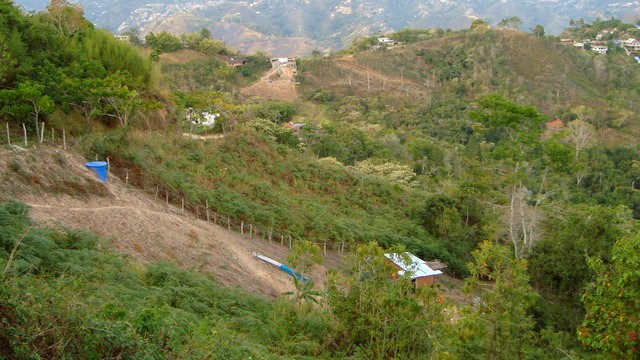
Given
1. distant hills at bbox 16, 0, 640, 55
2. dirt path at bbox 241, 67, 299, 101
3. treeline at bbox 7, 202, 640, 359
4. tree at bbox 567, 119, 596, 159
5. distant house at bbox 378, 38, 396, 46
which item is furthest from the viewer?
distant hills at bbox 16, 0, 640, 55

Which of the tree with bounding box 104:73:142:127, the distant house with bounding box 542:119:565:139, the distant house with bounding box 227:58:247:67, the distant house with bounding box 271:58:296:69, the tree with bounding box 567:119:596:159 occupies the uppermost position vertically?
the tree with bounding box 104:73:142:127

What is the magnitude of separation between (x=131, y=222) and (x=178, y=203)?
95.1 inches

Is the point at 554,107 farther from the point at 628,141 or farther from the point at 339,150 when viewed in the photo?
the point at 339,150

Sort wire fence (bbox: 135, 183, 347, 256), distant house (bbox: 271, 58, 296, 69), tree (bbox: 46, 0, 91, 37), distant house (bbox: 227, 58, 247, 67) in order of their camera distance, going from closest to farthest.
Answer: wire fence (bbox: 135, 183, 347, 256) → tree (bbox: 46, 0, 91, 37) → distant house (bbox: 227, 58, 247, 67) → distant house (bbox: 271, 58, 296, 69)

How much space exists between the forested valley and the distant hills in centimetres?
9784

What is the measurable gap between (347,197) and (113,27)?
128 m

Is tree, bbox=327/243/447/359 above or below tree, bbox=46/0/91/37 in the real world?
below

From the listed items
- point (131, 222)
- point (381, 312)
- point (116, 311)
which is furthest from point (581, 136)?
→ point (116, 311)

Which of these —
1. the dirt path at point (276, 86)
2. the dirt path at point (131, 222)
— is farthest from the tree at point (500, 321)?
the dirt path at point (276, 86)

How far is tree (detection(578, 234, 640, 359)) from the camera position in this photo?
614 cm

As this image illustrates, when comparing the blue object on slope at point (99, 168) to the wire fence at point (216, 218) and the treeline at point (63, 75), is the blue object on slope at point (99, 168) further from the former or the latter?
the treeline at point (63, 75)

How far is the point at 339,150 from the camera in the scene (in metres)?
28.3

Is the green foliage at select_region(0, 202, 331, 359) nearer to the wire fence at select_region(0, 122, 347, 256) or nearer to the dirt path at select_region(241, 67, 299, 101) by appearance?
the wire fence at select_region(0, 122, 347, 256)

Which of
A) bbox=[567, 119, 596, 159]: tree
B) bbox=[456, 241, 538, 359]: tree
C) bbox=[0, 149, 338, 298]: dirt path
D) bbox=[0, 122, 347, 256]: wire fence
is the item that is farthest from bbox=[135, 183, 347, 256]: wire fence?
bbox=[567, 119, 596, 159]: tree
